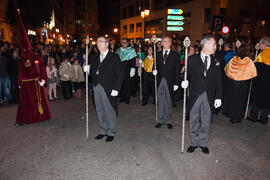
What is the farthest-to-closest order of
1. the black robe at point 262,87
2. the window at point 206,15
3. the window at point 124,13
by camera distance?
the window at point 124,13 → the window at point 206,15 → the black robe at point 262,87

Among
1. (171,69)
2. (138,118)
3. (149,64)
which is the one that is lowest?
(138,118)

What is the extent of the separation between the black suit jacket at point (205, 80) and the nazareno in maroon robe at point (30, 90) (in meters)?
4.13

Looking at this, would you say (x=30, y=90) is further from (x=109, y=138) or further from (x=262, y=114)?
(x=262, y=114)

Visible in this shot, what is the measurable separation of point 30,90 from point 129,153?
3.41 meters

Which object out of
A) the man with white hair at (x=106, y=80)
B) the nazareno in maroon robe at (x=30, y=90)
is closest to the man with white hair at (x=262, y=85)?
the man with white hair at (x=106, y=80)

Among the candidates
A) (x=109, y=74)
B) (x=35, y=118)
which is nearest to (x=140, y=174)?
(x=109, y=74)

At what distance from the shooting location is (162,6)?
35438 millimetres

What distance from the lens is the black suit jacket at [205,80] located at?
4066mm

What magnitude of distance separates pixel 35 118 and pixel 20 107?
50 cm

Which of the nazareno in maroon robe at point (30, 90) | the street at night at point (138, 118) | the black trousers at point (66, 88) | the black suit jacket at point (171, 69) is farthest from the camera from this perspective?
the black trousers at point (66, 88)

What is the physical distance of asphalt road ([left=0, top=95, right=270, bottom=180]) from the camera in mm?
3547

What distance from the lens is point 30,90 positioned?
574 cm

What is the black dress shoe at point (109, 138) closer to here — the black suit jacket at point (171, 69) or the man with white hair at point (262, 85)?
the black suit jacket at point (171, 69)

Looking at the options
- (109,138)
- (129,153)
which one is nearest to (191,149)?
(129,153)
